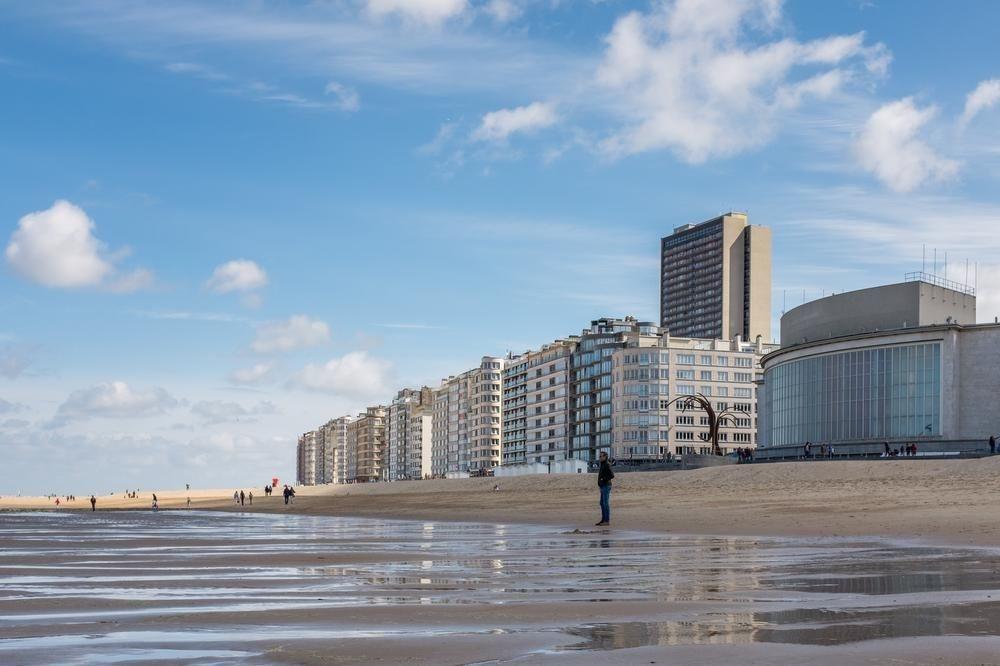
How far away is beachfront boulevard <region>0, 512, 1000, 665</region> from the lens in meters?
6.79

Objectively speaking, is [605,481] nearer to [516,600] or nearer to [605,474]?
[605,474]

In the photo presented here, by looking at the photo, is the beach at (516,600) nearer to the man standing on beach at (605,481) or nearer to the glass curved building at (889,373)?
the man standing on beach at (605,481)

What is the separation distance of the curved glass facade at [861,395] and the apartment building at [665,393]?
57.1 m

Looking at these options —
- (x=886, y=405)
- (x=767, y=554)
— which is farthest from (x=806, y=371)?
(x=767, y=554)

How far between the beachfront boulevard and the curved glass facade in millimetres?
82090

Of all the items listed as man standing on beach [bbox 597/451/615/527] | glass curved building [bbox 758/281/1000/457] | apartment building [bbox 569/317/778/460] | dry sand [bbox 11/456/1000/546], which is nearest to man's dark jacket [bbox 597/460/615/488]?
man standing on beach [bbox 597/451/615/527]

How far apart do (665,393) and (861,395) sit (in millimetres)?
71556

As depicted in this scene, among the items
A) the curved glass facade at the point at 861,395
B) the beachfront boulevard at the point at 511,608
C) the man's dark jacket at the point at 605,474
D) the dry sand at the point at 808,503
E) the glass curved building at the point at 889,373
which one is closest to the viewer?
the beachfront boulevard at the point at 511,608

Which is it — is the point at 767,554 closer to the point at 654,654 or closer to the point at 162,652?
the point at 654,654

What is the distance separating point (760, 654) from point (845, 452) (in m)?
92.8

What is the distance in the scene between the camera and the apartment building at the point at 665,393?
168 meters

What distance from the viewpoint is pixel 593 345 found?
185875mm

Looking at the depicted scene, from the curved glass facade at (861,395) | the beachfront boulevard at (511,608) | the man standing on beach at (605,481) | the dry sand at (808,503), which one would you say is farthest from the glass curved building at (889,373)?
the beachfront boulevard at (511,608)

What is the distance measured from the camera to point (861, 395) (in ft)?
323
